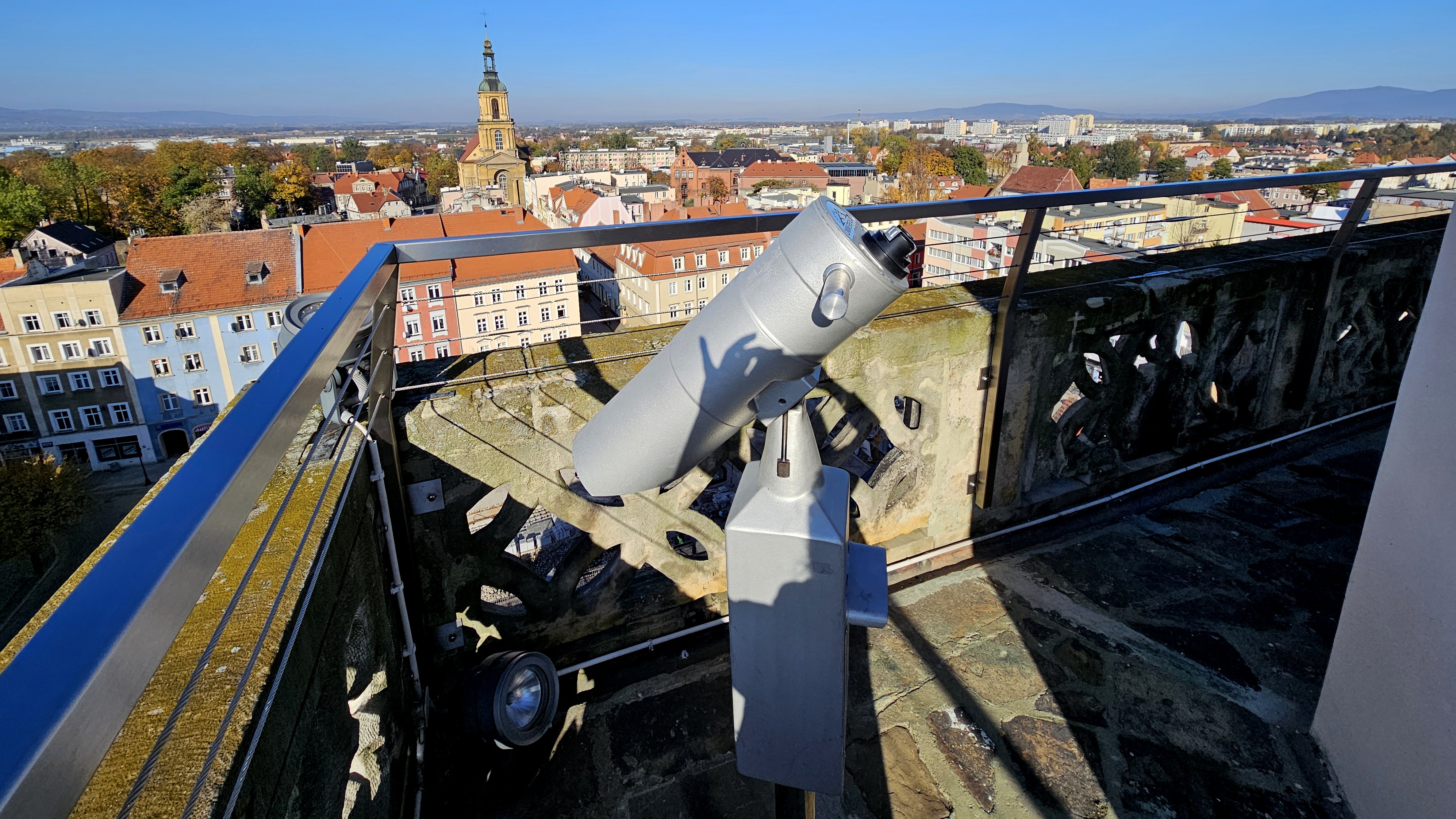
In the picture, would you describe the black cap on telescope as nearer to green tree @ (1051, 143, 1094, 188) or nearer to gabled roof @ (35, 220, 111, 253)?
gabled roof @ (35, 220, 111, 253)

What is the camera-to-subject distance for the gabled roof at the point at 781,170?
9106 cm

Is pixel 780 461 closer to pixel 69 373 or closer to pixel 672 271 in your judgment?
pixel 672 271

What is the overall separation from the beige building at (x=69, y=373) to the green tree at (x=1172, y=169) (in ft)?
294

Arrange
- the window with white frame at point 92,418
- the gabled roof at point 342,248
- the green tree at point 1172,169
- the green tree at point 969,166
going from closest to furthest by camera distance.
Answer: the window with white frame at point 92,418, the gabled roof at point 342,248, the green tree at point 1172,169, the green tree at point 969,166

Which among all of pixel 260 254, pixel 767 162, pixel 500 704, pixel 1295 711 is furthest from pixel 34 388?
pixel 767 162

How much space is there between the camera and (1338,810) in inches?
98.4

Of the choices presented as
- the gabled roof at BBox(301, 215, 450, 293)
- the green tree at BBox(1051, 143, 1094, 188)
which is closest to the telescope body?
the gabled roof at BBox(301, 215, 450, 293)

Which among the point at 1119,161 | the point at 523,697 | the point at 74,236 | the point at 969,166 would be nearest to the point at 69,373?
the point at 74,236

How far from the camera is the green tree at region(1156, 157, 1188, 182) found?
279 ft

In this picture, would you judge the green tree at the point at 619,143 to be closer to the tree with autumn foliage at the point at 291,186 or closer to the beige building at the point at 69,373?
the tree with autumn foliage at the point at 291,186

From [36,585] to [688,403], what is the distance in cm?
3022

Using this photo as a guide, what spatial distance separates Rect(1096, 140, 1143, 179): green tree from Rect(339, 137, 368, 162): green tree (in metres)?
133

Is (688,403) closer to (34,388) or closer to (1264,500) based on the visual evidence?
(1264,500)

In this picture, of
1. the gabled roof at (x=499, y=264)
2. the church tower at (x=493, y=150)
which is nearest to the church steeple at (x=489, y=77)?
the church tower at (x=493, y=150)
